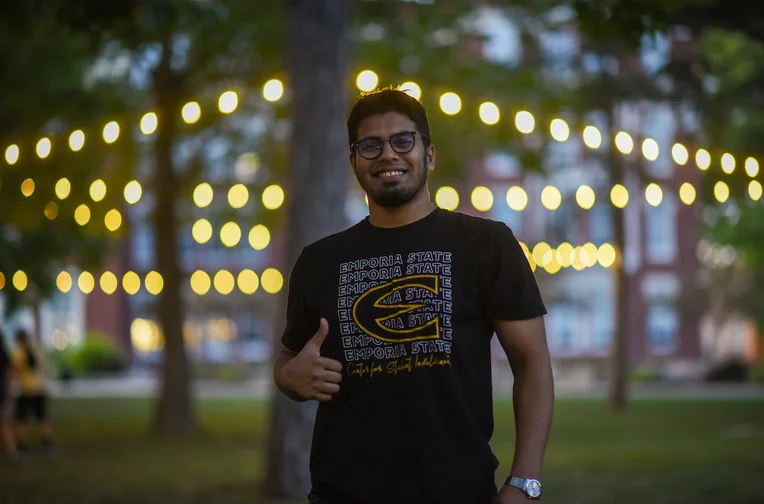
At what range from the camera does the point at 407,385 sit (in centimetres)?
339

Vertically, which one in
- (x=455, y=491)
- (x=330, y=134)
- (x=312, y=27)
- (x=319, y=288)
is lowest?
(x=455, y=491)

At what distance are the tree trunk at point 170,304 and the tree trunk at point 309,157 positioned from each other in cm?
967

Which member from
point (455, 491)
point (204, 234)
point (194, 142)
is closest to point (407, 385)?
point (455, 491)

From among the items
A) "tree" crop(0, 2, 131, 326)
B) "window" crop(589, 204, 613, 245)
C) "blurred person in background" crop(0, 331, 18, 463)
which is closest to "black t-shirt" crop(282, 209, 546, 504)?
"blurred person in background" crop(0, 331, 18, 463)

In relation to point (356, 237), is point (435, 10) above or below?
above

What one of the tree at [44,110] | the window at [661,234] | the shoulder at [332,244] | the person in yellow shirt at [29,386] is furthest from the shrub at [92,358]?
the shoulder at [332,244]

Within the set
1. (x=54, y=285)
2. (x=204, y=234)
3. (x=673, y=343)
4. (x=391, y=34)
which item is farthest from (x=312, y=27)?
(x=673, y=343)

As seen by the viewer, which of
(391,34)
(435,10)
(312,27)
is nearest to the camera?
(312,27)

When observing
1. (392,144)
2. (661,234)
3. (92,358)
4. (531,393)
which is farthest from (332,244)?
(661,234)

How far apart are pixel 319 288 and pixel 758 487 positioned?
32.3 ft

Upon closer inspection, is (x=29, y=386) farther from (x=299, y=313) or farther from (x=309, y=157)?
(x=299, y=313)

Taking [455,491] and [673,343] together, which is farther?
[673,343]

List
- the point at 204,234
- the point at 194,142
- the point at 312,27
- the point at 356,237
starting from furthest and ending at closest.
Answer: the point at 194,142 < the point at 204,234 < the point at 312,27 < the point at 356,237

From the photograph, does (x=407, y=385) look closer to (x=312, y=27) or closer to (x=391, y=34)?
(x=312, y=27)
